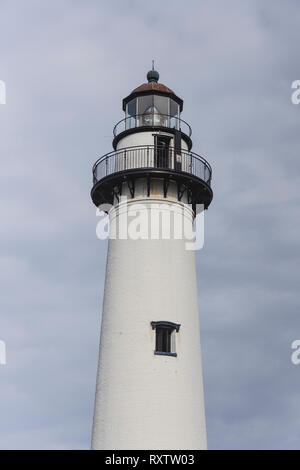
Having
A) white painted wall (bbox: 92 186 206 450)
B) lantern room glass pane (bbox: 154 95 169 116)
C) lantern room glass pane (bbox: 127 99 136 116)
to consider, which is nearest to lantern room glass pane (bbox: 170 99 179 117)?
lantern room glass pane (bbox: 154 95 169 116)

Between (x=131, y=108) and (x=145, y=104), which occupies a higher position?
(x=131, y=108)

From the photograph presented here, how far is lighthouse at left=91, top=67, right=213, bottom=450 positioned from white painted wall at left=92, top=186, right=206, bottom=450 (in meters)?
0.03

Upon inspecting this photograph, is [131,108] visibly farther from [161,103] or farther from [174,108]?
[174,108]

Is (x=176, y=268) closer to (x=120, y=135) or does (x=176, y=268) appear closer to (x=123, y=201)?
(x=123, y=201)

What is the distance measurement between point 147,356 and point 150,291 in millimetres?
2343

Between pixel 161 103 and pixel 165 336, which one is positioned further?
pixel 161 103

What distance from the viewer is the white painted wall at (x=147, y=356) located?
27.8 meters

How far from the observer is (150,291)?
29.3 meters

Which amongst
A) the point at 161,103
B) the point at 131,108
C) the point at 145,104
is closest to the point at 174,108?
the point at 161,103

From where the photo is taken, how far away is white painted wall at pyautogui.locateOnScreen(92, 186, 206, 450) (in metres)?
27.8

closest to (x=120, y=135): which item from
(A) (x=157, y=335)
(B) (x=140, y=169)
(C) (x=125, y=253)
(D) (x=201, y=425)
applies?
(B) (x=140, y=169)

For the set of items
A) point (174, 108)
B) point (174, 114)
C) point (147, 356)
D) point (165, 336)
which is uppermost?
point (174, 108)
